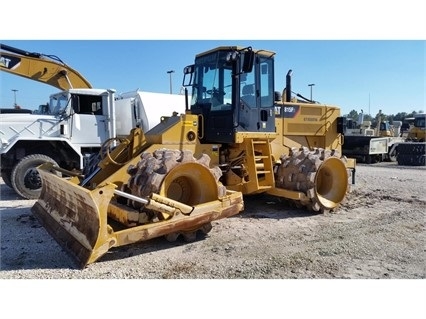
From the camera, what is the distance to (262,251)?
15.9 feet

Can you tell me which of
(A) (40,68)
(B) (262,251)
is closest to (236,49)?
(B) (262,251)

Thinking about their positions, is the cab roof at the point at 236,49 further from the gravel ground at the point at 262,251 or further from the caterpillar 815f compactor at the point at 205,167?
the gravel ground at the point at 262,251

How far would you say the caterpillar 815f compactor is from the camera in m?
4.57

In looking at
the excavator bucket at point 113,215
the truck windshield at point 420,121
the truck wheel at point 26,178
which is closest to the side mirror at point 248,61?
the excavator bucket at point 113,215

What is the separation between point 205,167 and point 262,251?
4.56ft

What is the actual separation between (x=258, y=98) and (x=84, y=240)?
3.86 m

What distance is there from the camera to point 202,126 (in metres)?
6.34

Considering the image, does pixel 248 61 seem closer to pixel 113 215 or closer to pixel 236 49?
pixel 236 49

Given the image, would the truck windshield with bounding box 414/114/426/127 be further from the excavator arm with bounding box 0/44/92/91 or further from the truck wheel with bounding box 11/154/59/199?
the truck wheel with bounding box 11/154/59/199

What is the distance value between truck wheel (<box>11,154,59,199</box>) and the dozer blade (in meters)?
3.12

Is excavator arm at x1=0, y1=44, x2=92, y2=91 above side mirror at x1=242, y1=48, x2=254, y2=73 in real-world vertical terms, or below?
above

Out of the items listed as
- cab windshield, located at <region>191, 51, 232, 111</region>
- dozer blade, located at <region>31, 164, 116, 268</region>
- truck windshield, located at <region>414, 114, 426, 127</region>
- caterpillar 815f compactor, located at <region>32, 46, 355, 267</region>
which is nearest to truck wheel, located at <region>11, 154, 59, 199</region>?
caterpillar 815f compactor, located at <region>32, 46, 355, 267</region>

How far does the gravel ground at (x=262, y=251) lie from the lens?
13.6 ft

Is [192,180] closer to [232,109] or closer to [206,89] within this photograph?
[232,109]
